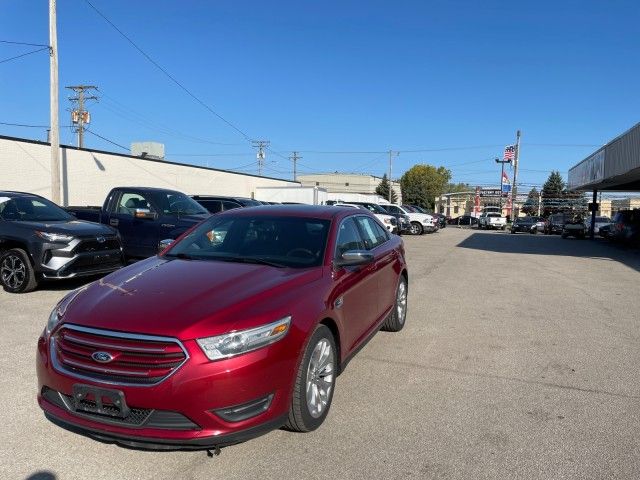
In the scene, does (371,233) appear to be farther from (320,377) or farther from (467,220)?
(467,220)

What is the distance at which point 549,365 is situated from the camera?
5.29 m

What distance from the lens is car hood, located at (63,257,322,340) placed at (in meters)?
3.05

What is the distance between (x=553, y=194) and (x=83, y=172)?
84.9 meters

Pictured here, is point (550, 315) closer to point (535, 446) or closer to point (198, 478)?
point (535, 446)

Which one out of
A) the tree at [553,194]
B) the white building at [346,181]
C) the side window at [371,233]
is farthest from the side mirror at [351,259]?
the white building at [346,181]

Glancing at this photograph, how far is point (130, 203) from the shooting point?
36.2 ft

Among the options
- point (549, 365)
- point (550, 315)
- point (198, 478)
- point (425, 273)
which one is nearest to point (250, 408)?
point (198, 478)

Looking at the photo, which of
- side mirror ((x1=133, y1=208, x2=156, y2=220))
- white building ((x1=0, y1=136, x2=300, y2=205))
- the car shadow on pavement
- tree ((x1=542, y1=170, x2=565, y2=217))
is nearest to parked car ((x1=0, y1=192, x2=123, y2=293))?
side mirror ((x1=133, y1=208, x2=156, y2=220))

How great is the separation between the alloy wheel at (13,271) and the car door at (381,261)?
5.65 meters

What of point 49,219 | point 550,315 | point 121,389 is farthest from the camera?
point 49,219

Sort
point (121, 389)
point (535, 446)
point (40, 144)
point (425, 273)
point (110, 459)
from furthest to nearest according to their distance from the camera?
point (40, 144) < point (425, 273) < point (535, 446) < point (110, 459) < point (121, 389)

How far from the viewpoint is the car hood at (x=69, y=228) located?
26.7 feet

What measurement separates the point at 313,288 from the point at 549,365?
9.94ft

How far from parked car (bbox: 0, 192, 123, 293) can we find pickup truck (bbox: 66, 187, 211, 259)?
161 centimetres
